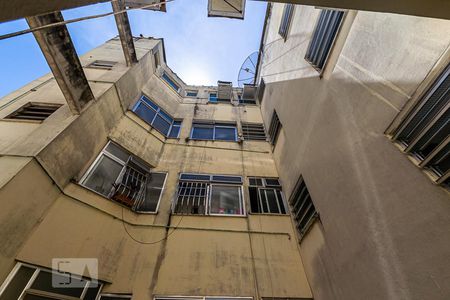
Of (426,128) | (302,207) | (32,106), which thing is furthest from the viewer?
(302,207)

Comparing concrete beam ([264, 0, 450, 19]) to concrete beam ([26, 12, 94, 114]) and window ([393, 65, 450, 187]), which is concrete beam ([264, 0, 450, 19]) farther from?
concrete beam ([26, 12, 94, 114])

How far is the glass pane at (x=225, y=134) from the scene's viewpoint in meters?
10.4

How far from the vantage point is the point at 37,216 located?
4094 millimetres

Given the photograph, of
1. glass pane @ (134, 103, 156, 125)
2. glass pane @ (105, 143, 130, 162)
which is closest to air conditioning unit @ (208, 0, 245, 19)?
glass pane @ (134, 103, 156, 125)

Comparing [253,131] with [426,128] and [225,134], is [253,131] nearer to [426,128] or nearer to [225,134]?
[225,134]

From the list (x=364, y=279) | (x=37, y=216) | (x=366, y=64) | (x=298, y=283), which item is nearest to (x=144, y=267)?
(x=37, y=216)

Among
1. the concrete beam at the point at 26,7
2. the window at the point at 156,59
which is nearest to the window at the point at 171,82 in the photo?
the window at the point at 156,59

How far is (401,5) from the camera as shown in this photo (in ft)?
6.05

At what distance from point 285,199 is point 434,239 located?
17.1 feet

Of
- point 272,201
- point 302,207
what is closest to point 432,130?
point 302,207

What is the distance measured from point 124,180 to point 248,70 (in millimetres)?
10913

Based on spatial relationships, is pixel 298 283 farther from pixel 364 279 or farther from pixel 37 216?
pixel 37 216

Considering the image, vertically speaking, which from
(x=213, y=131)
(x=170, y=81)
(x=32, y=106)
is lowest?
(x=32, y=106)

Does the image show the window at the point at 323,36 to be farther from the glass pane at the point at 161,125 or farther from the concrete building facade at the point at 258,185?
the glass pane at the point at 161,125
